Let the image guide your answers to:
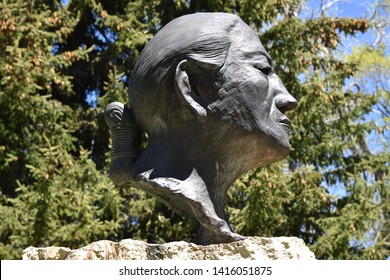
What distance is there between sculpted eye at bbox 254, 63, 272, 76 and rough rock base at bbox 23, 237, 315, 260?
1.04m

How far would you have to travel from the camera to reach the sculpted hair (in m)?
4.19

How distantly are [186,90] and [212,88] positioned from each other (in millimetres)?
149

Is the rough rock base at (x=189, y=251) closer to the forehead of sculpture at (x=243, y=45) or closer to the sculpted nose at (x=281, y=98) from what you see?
the sculpted nose at (x=281, y=98)

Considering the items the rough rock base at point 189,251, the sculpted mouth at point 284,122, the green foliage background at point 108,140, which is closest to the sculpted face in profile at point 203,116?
the sculpted mouth at point 284,122

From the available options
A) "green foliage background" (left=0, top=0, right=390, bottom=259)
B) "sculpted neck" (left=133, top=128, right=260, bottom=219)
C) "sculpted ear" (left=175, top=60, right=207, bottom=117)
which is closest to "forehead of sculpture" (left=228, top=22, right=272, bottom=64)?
"sculpted ear" (left=175, top=60, right=207, bottom=117)

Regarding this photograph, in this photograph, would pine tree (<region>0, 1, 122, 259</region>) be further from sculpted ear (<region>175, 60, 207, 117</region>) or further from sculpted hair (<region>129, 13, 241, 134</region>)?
sculpted ear (<region>175, 60, 207, 117</region>)

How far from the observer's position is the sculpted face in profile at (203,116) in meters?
4.11

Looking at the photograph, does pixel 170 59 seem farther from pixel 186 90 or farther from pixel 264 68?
pixel 264 68

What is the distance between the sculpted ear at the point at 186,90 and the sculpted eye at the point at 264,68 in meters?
0.41

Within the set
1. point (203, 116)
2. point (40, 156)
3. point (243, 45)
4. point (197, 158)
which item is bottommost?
point (197, 158)

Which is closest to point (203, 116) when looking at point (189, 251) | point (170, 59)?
point (170, 59)

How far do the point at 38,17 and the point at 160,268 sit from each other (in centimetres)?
603

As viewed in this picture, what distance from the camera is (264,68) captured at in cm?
434

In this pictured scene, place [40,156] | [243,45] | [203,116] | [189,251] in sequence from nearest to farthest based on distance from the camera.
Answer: [189,251] < [203,116] < [243,45] < [40,156]
